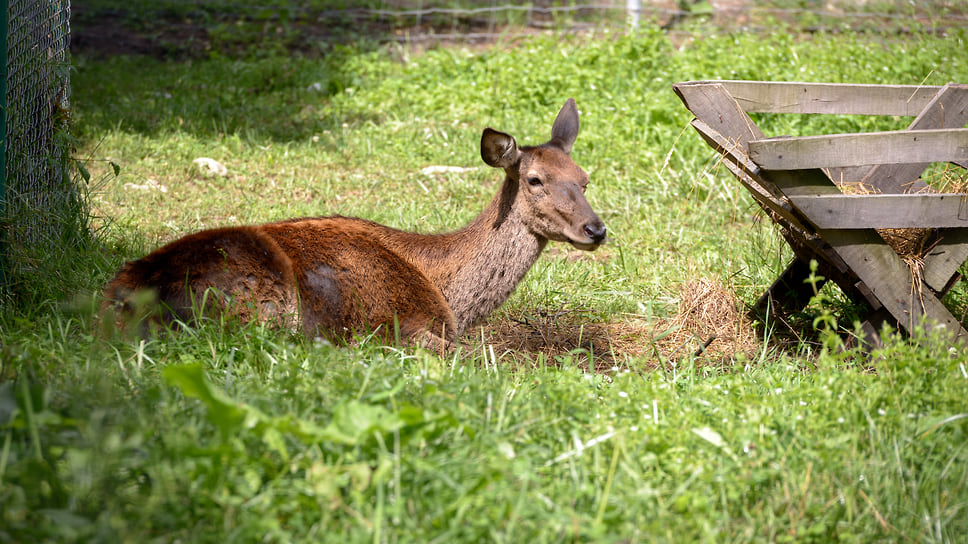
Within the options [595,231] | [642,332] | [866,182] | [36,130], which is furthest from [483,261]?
[36,130]

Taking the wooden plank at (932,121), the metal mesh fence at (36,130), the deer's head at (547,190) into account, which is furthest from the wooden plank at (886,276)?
the metal mesh fence at (36,130)

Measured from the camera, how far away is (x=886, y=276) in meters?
4.36

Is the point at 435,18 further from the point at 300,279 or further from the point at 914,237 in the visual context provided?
the point at 914,237

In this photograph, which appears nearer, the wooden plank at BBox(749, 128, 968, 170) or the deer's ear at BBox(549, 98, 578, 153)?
the wooden plank at BBox(749, 128, 968, 170)

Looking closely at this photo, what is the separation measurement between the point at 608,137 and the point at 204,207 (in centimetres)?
389

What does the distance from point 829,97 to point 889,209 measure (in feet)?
2.88

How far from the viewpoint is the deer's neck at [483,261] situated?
4.90 m

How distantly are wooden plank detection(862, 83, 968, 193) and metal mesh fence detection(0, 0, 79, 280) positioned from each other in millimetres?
4641

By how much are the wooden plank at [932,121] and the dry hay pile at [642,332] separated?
122 cm

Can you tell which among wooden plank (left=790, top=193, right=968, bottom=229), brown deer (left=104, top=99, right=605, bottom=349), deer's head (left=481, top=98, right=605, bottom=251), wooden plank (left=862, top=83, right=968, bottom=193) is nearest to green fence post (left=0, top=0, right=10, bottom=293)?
brown deer (left=104, top=99, right=605, bottom=349)

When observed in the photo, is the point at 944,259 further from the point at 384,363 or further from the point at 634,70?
the point at 634,70

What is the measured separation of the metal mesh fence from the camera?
4675 millimetres

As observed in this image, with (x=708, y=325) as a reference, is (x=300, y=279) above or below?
above

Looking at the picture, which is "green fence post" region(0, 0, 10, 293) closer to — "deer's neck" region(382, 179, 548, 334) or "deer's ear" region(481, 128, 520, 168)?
"deer's neck" region(382, 179, 548, 334)
